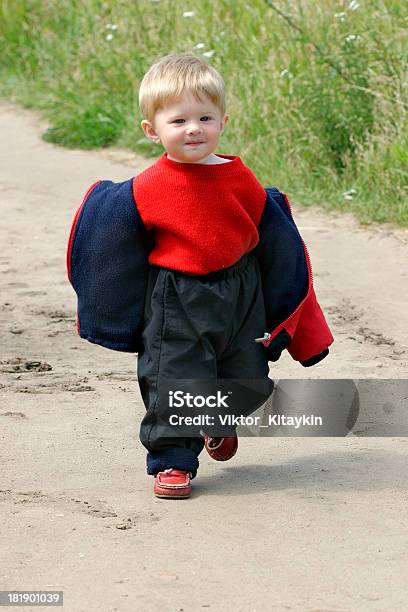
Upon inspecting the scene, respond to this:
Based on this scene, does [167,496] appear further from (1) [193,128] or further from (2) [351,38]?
(2) [351,38]

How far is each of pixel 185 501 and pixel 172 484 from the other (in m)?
0.07

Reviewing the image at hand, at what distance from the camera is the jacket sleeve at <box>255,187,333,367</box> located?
3688 millimetres

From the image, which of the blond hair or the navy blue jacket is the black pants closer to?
the navy blue jacket

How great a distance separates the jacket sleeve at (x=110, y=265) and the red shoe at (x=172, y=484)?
0.39 m

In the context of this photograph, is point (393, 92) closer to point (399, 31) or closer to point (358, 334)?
point (399, 31)

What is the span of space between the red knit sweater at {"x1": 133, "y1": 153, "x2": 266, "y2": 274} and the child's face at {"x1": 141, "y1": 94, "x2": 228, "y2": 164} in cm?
5

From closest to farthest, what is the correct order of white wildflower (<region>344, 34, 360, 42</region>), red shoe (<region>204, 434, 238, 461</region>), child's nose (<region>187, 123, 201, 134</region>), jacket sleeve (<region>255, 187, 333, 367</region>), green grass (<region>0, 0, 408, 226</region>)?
1. child's nose (<region>187, 123, 201, 134</region>)
2. jacket sleeve (<region>255, 187, 333, 367</region>)
3. red shoe (<region>204, 434, 238, 461</region>)
4. green grass (<region>0, 0, 408, 226</region>)
5. white wildflower (<region>344, 34, 360, 42</region>)

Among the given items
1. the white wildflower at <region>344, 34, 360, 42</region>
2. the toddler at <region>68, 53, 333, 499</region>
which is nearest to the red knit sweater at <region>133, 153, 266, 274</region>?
the toddler at <region>68, 53, 333, 499</region>

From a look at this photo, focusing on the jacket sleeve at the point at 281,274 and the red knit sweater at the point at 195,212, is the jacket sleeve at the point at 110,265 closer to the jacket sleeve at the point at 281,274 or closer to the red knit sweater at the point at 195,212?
the red knit sweater at the point at 195,212

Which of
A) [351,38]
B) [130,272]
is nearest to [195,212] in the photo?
[130,272]

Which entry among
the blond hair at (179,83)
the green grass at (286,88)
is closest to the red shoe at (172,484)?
the blond hair at (179,83)

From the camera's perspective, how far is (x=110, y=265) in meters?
3.62

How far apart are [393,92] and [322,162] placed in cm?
64

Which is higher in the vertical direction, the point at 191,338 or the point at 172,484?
the point at 191,338
